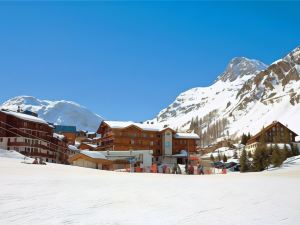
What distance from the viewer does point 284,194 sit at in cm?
1753

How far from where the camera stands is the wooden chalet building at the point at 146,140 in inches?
3713

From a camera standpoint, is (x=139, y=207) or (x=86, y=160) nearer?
(x=139, y=207)

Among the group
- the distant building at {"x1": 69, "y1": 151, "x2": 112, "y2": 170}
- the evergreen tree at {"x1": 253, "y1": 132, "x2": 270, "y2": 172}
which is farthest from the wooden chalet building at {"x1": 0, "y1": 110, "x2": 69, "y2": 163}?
the evergreen tree at {"x1": 253, "y1": 132, "x2": 270, "y2": 172}

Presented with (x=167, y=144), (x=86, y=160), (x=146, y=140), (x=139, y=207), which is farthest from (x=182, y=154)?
(x=139, y=207)

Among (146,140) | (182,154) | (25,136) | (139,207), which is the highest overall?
(146,140)

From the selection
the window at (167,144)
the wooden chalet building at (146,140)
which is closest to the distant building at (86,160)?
the wooden chalet building at (146,140)

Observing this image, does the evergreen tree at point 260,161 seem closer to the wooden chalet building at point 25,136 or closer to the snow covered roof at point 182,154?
the snow covered roof at point 182,154

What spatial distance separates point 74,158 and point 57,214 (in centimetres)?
5709

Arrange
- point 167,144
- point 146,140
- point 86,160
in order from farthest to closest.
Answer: point 167,144
point 146,140
point 86,160

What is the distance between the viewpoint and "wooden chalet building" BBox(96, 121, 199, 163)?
9431 centimetres

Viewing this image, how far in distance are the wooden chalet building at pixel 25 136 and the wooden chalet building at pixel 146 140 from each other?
17.4 metres

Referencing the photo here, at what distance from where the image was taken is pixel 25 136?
241ft

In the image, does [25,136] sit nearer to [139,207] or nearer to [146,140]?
[146,140]

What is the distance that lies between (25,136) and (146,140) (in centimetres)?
3338
